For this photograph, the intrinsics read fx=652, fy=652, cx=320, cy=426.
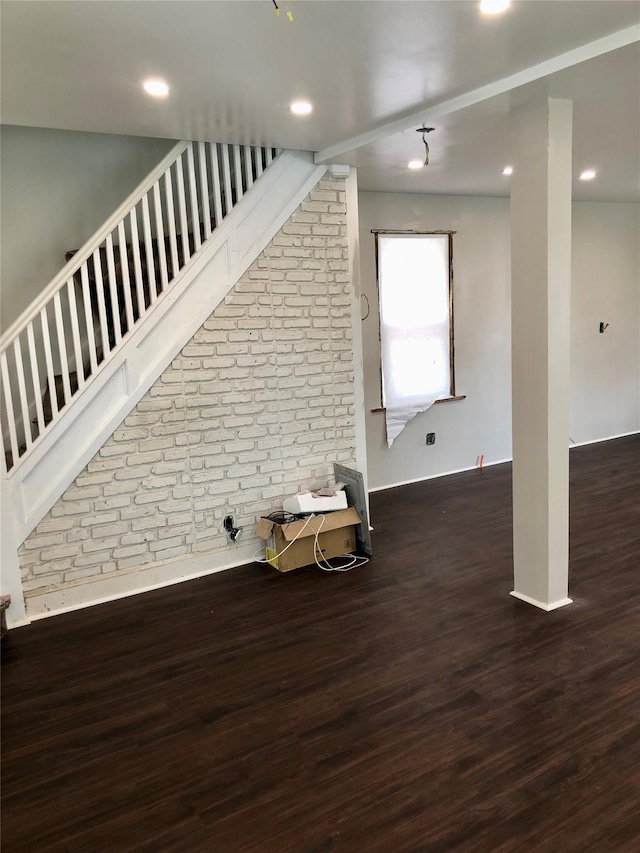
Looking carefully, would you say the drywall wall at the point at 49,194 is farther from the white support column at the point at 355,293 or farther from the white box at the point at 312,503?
the white box at the point at 312,503

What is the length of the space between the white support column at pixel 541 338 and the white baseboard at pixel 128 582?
1.78m

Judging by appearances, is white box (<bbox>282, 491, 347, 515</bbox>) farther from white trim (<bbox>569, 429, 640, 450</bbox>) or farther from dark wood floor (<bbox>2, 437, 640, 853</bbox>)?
white trim (<bbox>569, 429, 640, 450</bbox>)

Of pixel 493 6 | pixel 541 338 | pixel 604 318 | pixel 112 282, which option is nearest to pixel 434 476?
pixel 604 318

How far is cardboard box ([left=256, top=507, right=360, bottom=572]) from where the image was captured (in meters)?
3.93

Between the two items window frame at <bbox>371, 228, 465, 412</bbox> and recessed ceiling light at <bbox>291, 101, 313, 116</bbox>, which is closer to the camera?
recessed ceiling light at <bbox>291, 101, 313, 116</bbox>

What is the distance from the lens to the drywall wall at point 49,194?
12.1 ft

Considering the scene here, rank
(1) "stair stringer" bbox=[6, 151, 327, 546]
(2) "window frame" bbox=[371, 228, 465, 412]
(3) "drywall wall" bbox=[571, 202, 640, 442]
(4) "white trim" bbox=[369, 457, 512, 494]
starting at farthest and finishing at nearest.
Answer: (3) "drywall wall" bbox=[571, 202, 640, 442] < (4) "white trim" bbox=[369, 457, 512, 494] < (2) "window frame" bbox=[371, 228, 465, 412] < (1) "stair stringer" bbox=[6, 151, 327, 546]

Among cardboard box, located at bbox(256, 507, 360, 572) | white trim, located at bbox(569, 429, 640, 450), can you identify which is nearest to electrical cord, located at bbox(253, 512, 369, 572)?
cardboard box, located at bbox(256, 507, 360, 572)

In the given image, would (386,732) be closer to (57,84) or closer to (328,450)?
(328,450)

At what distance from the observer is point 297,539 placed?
3.96 metres

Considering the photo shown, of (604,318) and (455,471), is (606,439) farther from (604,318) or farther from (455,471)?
(455,471)

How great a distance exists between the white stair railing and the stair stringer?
0.05 m

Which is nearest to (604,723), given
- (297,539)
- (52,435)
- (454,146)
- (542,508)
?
(542,508)

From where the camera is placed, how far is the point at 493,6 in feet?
6.95
